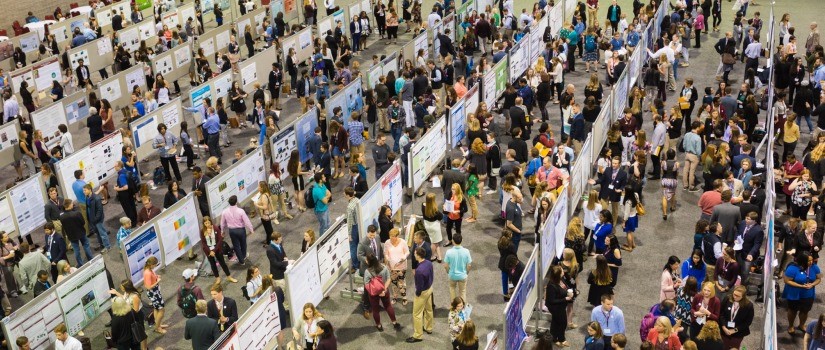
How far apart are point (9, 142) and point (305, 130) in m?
7.08

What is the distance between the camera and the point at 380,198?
636 inches

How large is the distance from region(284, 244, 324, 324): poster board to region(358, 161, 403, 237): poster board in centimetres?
145

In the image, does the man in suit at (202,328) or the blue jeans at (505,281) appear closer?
the man in suit at (202,328)

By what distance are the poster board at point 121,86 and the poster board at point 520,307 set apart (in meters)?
14.9

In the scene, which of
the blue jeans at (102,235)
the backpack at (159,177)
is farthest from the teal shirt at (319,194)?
the backpack at (159,177)

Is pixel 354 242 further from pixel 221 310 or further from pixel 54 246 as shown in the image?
pixel 54 246

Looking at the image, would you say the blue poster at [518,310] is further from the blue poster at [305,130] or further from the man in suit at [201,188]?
the blue poster at [305,130]

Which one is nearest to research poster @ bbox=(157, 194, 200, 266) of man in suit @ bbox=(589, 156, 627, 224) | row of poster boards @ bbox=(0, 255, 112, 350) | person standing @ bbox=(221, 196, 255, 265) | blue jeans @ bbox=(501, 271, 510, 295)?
person standing @ bbox=(221, 196, 255, 265)

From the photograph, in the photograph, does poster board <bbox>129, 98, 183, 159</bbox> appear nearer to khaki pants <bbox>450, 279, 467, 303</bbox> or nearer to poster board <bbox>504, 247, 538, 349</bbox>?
khaki pants <bbox>450, 279, 467, 303</bbox>

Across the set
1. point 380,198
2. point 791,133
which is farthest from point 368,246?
point 791,133

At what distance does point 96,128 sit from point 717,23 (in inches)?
784

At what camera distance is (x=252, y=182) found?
18734 millimetres

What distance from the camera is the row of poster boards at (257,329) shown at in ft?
38.6

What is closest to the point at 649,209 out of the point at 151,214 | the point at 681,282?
the point at 681,282
